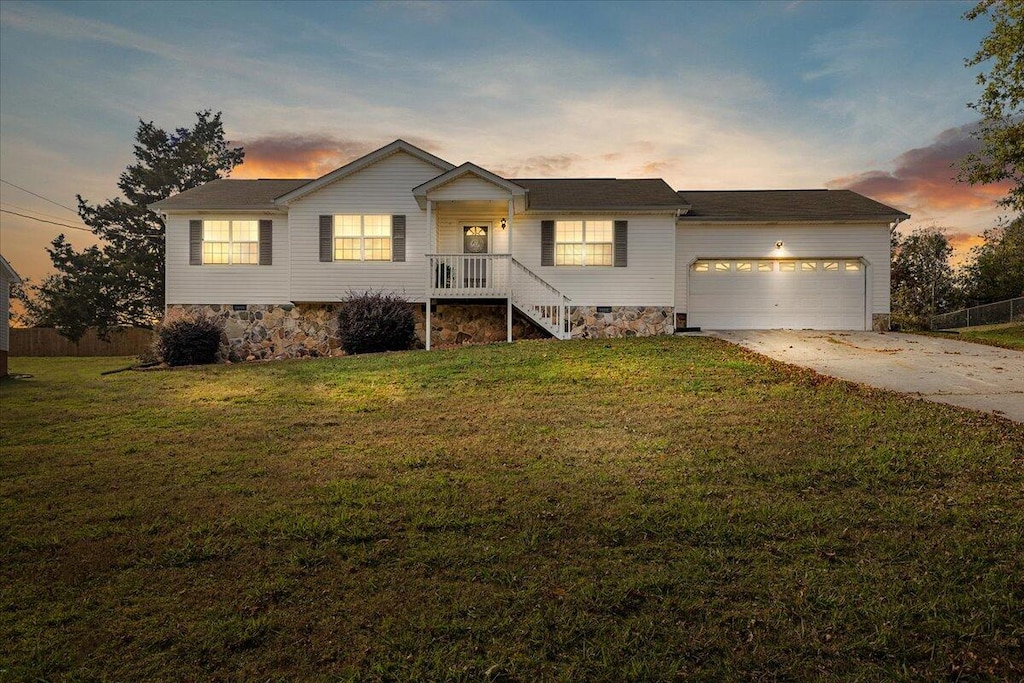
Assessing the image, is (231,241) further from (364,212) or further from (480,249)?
(480,249)

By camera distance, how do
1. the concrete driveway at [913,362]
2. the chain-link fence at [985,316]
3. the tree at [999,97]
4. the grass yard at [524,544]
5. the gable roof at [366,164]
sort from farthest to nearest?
the chain-link fence at [985,316], the gable roof at [366,164], the tree at [999,97], the concrete driveway at [913,362], the grass yard at [524,544]

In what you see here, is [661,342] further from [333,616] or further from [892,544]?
[333,616]

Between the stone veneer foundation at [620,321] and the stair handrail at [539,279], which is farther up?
the stair handrail at [539,279]

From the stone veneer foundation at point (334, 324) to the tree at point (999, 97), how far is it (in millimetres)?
9787

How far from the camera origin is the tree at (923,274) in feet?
104

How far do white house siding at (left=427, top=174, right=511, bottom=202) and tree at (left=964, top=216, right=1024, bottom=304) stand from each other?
813 inches

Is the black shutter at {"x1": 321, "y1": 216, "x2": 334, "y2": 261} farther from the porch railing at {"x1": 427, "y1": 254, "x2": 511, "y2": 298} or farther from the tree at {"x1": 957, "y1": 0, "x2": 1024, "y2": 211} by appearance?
the tree at {"x1": 957, "y1": 0, "x2": 1024, "y2": 211}

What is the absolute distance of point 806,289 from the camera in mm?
18547

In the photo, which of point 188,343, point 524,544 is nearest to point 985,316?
point 524,544

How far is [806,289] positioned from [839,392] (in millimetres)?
11003

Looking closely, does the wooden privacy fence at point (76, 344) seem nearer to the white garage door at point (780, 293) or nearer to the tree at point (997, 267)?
the white garage door at point (780, 293)

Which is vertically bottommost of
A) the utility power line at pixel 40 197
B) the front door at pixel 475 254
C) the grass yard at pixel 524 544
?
the grass yard at pixel 524 544

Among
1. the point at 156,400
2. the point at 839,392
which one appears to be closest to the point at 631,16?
the point at 839,392

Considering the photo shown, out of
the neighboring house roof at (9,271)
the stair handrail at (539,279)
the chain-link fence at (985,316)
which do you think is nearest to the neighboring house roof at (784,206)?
the stair handrail at (539,279)
